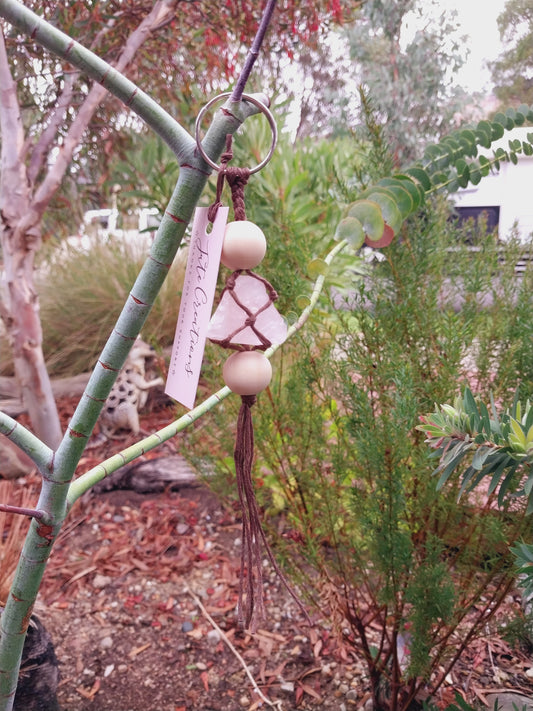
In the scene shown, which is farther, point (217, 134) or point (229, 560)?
point (229, 560)

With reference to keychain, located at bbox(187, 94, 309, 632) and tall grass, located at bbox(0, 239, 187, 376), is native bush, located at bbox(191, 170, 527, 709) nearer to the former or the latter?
keychain, located at bbox(187, 94, 309, 632)

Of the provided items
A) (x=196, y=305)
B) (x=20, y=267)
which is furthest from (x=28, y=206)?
(x=196, y=305)

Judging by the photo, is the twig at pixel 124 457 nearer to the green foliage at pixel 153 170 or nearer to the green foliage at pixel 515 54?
the green foliage at pixel 515 54

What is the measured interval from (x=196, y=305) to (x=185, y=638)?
1068 millimetres

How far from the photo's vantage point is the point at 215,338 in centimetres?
45

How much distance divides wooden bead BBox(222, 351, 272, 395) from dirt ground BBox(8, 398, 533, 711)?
68 cm

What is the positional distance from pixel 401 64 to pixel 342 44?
719 millimetres

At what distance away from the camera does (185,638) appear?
1253mm

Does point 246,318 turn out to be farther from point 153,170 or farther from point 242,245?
point 153,170

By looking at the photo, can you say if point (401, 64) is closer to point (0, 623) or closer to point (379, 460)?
point (379, 460)

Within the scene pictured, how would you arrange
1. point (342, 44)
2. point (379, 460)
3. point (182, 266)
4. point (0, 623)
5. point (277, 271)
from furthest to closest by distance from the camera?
point (182, 266), point (342, 44), point (277, 271), point (379, 460), point (0, 623)

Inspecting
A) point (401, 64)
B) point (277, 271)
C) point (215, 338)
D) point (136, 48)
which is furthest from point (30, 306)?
point (215, 338)

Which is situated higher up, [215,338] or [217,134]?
[217,134]

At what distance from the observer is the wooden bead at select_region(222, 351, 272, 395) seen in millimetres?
436
